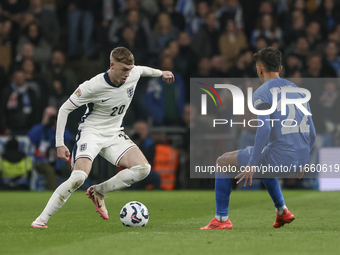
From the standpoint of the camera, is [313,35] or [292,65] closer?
[292,65]

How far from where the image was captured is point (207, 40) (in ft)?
51.0

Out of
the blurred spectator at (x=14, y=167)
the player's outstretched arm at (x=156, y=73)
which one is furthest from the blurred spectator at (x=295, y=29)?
the player's outstretched arm at (x=156, y=73)

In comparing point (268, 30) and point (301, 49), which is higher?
point (268, 30)

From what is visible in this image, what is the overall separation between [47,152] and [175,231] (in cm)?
788

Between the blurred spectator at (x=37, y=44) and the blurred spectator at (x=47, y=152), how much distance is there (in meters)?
1.96

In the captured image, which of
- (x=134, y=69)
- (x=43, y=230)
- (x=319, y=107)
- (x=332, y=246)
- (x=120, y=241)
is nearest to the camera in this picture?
(x=332, y=246)

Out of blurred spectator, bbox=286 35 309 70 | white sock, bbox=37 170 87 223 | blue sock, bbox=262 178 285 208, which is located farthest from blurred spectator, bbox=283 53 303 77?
white sock, bbox=37 170 87 223

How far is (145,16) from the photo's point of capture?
52.5ft

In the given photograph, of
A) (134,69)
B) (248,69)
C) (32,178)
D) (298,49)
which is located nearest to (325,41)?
(298,49)

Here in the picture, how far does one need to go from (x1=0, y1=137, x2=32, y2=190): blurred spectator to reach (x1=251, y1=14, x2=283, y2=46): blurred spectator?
6.53 meters

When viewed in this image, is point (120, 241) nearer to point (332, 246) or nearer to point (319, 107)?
point (332, 246)

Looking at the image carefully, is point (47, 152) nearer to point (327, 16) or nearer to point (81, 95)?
point (81, 95)

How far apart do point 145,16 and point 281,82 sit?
987cm

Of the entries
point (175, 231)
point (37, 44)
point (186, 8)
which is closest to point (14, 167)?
point (37, 44)
